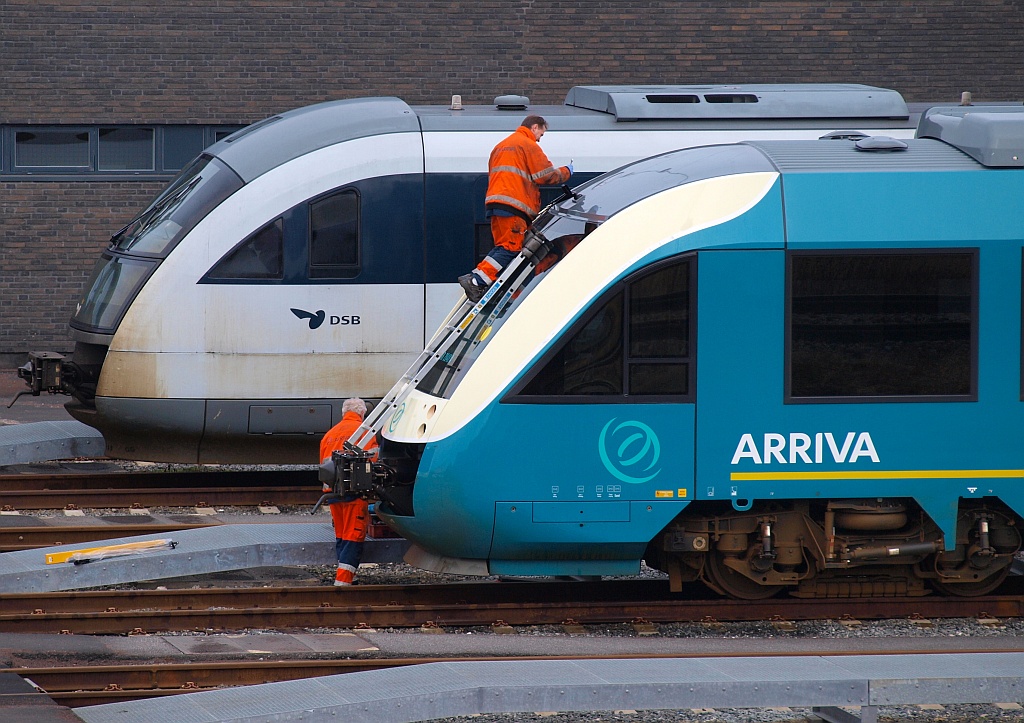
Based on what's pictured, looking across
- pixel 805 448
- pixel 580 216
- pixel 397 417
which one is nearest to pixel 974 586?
pixel 805 448

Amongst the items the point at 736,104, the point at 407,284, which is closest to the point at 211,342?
the point at 407,284

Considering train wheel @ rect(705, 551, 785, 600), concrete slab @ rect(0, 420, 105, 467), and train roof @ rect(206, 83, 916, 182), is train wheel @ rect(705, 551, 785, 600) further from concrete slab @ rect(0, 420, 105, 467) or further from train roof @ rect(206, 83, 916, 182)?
concrete slab @ rect(0, 420, 105, 467)

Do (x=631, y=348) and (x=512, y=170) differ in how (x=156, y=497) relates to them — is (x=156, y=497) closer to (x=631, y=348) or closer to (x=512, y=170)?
(x=512, y=170)

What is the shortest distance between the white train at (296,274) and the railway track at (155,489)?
1.50 feet

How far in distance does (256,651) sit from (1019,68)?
15812 mm

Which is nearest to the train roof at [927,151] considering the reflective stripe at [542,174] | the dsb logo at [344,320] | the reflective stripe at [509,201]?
the reflective stripe at [542,174]

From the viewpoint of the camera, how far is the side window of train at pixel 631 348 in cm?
856

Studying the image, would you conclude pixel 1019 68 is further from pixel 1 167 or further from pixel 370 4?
pixel 1 167

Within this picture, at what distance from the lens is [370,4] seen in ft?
63.2

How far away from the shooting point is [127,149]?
63.6ft

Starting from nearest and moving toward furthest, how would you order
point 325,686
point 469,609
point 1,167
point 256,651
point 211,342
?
point 325,686
point 256,651
point 469,609
point 211,342
point 1,167

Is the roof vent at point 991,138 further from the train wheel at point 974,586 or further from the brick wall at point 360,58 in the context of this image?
the brick wall at point 360,58

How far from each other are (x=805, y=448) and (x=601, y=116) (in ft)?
15.8

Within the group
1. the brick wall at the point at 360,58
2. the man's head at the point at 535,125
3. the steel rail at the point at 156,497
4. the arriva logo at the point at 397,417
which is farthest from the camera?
the brick wall at the point at 360,58
